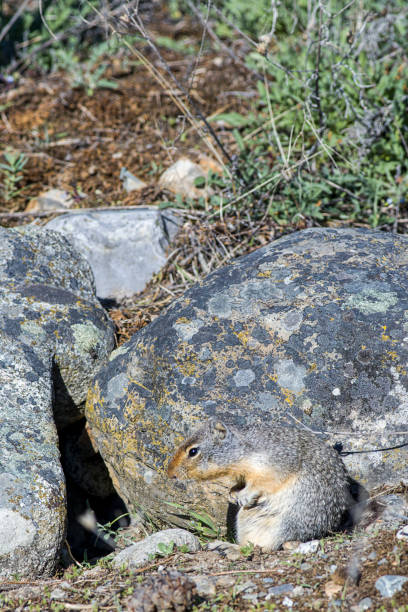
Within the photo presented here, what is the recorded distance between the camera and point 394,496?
3.70 m

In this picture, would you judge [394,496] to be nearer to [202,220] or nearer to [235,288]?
[235,288]

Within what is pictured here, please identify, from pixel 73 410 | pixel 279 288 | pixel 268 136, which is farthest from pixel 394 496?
pixel 268 136

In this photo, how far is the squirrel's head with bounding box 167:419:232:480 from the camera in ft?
12.0

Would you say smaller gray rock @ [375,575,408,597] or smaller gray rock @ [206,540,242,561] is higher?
smaller gray rock @ [375,575,408,597]

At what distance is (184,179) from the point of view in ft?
22.5

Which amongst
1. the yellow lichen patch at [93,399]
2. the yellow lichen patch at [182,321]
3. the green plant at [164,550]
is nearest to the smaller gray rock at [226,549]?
the green plant at [164,550]

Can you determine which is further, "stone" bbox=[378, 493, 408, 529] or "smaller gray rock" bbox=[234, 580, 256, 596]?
"stone" bbox=[378, 493, 408, 529]

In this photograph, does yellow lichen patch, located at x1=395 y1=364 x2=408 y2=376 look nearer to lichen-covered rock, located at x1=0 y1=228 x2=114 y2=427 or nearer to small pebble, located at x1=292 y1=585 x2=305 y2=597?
small pebble, located at x1=292 y1=585 x2=305 y2=597

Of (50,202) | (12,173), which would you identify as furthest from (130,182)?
(12,173)

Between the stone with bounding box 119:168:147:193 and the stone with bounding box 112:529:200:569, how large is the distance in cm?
423

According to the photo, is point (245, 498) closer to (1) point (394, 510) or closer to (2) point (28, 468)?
(1) point (394, 510)

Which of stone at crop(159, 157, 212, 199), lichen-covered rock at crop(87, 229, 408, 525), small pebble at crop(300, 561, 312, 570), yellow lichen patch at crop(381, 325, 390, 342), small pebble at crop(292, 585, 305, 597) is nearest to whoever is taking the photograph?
small pebble at crop(292, 585, 305, 597)

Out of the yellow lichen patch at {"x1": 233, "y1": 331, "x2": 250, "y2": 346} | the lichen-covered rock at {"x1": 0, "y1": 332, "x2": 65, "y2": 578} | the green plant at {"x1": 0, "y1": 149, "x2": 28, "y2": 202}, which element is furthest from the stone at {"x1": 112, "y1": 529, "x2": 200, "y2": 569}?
the green plant at {"x1": 0, "y1": 149, "x2": 28, "y2": 202}

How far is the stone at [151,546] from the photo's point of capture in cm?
349
